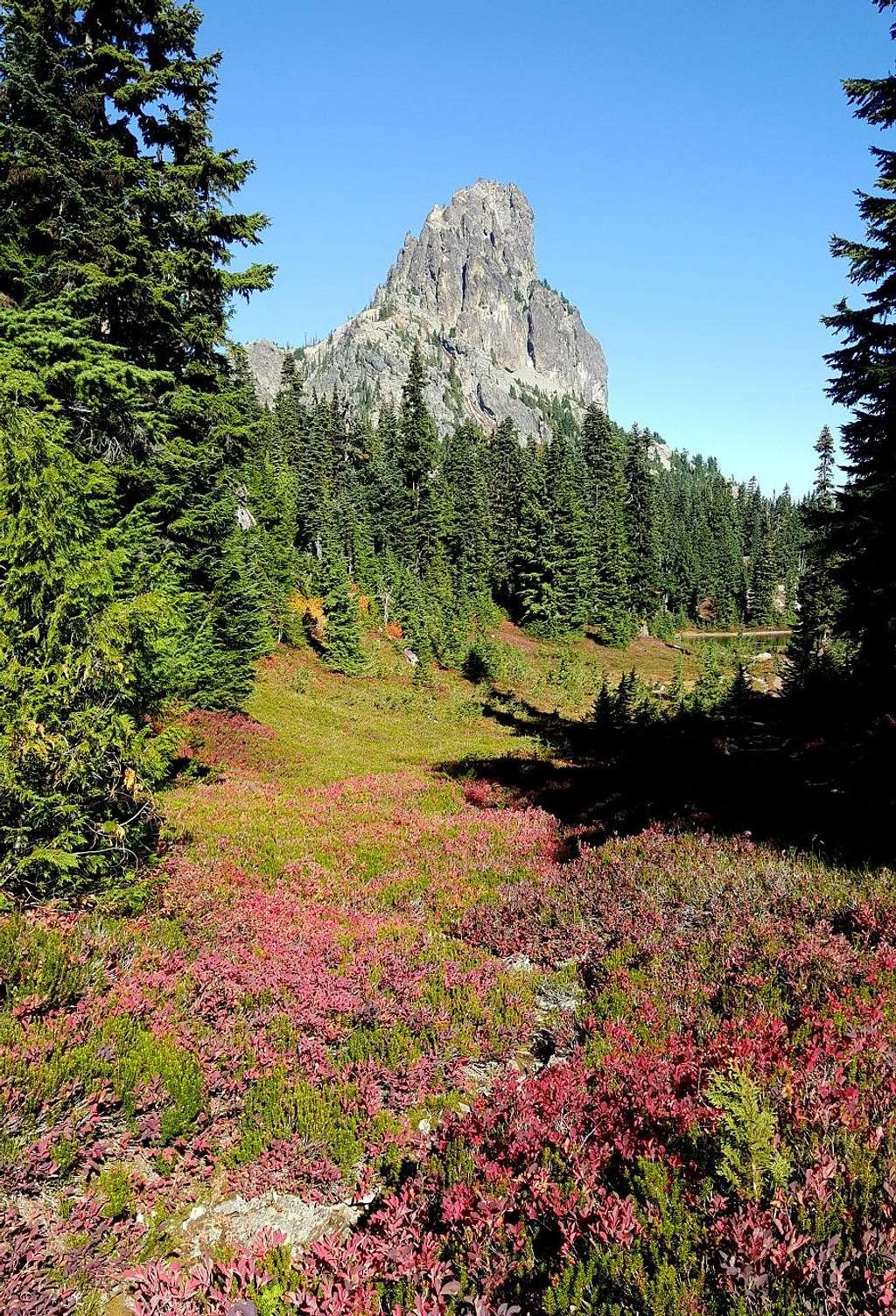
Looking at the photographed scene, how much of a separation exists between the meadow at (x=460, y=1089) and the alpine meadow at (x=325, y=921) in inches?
1.3

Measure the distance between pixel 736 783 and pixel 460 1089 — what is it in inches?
434

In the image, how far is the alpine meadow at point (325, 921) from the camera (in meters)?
3.67

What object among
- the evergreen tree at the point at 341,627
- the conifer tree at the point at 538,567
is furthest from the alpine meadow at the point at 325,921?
the conifer tree at the point at 538,567

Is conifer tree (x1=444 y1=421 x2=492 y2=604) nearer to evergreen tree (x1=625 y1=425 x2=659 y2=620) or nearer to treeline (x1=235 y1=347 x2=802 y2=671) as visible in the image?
treeline (x1=235 y1=347 x2=802 y2=671)

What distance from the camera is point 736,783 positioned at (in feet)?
47.7

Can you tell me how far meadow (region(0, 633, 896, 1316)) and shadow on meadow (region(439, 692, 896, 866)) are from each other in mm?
1494

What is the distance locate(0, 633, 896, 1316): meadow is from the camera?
11.4ft

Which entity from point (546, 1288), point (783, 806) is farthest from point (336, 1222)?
point (783, 806)

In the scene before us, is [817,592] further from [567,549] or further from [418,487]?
[418,487]

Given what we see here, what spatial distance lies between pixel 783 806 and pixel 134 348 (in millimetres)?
16810

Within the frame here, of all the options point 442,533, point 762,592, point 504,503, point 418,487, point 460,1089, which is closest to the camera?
point 460,1089

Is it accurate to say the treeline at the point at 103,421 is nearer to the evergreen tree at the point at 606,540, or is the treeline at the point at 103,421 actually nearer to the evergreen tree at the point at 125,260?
the evergreen tree at the point at 125,260

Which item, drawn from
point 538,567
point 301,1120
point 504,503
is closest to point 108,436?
point 301,1120

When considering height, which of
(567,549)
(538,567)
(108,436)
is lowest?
(108,436)
